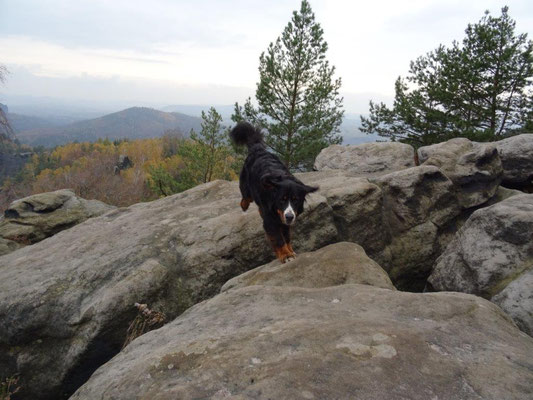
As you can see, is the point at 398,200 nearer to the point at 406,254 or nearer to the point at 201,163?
the point at 406,254

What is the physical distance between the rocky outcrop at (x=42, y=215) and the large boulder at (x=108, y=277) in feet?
14.9

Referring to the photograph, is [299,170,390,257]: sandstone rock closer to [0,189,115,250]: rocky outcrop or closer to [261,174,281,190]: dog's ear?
[261,174,281,190]: dog's ear

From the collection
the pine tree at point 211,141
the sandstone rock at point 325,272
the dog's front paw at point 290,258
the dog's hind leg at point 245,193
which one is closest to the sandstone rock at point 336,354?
the sandstone rock at point 325,272

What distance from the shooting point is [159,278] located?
22.2ft

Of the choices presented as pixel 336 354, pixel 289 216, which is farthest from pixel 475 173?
pixel 336 354

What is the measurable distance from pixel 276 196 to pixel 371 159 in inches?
300

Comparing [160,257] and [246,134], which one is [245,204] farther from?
[160,257]

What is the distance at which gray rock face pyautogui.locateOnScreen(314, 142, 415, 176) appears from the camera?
12.0m

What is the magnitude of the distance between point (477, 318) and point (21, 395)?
7800 mm

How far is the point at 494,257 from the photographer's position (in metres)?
6.37

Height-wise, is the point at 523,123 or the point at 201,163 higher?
the point at 523,123

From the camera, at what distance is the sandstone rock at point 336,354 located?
8.59 feet

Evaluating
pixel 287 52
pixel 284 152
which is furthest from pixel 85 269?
pixel 287 52

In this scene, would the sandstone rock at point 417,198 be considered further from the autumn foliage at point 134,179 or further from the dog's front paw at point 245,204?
the autumn foliage at point 134,179
